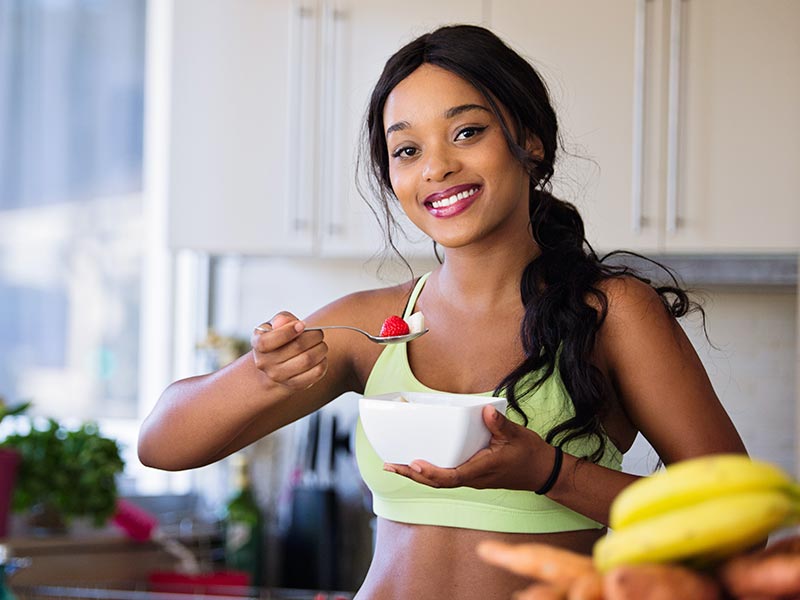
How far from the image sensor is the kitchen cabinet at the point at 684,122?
2432mm

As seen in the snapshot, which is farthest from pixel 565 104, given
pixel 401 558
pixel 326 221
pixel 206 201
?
pixel 401 558

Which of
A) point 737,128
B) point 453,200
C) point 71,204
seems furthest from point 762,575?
point 71,204

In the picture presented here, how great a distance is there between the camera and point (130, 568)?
281 cm

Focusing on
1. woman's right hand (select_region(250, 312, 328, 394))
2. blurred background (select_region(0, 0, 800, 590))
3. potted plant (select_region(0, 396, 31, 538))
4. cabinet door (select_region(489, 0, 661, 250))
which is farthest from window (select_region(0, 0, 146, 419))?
woman's right hand (select_region(250, 312, 328, 394))

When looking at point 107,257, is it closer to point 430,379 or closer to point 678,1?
point 678,1

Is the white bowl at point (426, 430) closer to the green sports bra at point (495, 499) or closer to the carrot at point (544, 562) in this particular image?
the green sports bra at point (495, 499)

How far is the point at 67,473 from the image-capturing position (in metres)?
2.69

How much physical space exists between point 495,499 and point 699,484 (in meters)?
0.66

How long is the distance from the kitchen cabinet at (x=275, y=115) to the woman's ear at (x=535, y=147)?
1.30 meters

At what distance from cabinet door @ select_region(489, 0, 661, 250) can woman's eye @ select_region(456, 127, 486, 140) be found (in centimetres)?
113

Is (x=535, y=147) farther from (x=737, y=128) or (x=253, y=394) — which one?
(x=737, y=128)

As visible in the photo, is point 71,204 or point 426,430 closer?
point 426,430

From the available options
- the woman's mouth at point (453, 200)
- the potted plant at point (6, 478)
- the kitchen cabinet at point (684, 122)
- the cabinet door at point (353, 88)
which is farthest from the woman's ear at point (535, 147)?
the potted plant at point (6, 478)

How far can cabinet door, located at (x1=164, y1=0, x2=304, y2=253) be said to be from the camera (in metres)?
2.83
